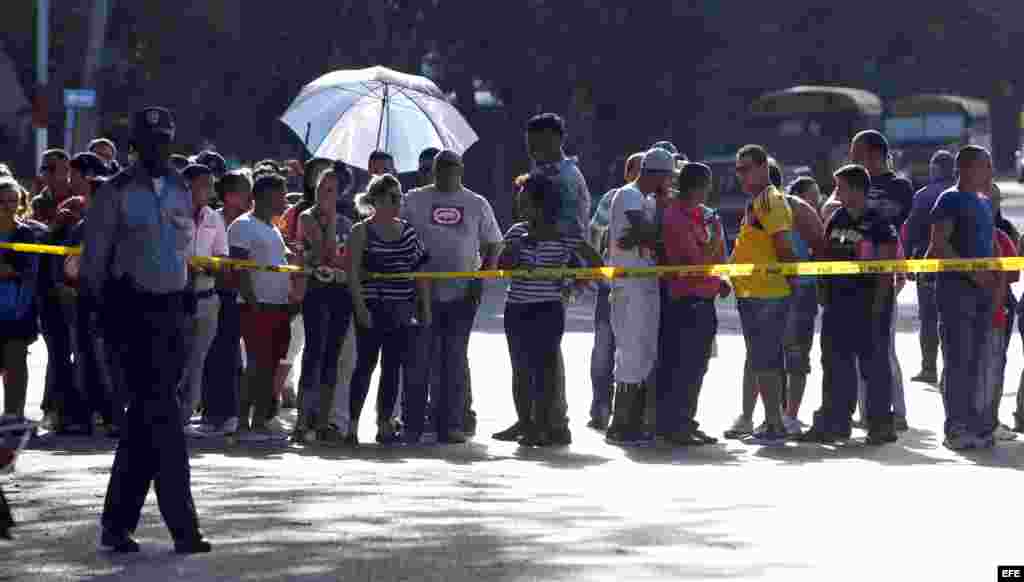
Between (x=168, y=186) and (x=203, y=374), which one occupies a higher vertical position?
(x=168, y=186)

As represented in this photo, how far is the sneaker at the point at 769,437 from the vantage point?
13.7 m

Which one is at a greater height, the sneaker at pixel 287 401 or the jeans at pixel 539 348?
the jeans at pixel 539 348

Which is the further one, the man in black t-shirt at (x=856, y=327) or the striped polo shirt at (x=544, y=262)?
the striped polo shirt at (x=544, y=262)

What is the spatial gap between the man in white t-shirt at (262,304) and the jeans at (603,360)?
2.00 metres

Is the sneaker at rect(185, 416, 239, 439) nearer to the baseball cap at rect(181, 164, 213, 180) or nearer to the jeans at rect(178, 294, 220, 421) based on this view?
the jeans at rect(178, 294, 220, 421)

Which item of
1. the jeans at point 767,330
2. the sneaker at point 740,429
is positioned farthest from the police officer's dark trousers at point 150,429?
the sneaker at point 740,429

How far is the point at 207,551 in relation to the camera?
30.0 feet

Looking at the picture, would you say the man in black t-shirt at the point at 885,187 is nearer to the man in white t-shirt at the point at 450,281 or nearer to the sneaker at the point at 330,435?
the man in white t-shirt at the point at 450,281

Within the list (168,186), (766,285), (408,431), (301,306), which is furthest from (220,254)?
(168,186)

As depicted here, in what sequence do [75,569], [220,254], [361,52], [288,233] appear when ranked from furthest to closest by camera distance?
1. [361,52]
2. [288,233]
3. [220,254]
4. [75,569]

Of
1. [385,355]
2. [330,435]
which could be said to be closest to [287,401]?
[330,435]

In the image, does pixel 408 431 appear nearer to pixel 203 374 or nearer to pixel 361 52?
pixel 203 374

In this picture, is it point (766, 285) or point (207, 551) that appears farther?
point (766, 285)

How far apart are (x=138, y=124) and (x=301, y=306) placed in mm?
5236
